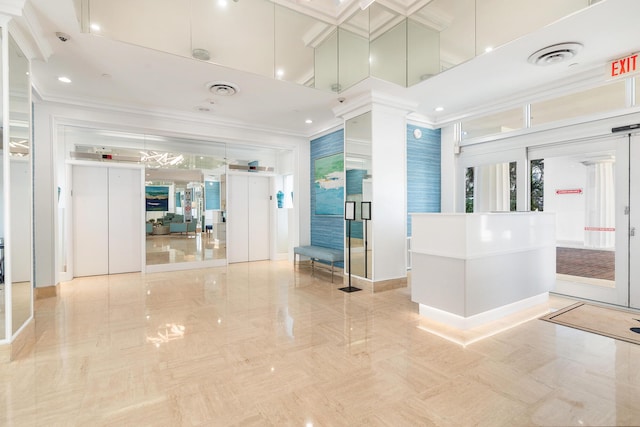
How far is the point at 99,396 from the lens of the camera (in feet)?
7.73

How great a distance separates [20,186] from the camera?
3.18m

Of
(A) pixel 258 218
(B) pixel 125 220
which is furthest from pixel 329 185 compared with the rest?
(B) pixel 125 220

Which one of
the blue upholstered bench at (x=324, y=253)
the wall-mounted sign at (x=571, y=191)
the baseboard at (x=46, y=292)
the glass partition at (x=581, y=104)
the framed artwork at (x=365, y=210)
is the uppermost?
the glass partition at (x=581, y=104)

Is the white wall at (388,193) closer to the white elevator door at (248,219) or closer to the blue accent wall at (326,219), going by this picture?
the blue accent wall at (326,219)

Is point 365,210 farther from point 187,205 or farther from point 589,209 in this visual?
point 187,205

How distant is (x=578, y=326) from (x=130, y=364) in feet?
16.2

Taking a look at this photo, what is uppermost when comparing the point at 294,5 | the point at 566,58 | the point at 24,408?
the point at 294,5

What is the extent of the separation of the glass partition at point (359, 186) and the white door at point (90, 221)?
5.16 metres

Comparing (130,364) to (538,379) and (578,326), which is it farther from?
(578,326)

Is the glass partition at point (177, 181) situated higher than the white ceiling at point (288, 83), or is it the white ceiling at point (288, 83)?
the white ceiling at point (288, 83)

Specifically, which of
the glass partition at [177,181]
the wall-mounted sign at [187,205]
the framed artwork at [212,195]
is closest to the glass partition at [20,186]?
the glass partition at [177,181]

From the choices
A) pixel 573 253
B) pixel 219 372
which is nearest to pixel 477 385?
pixel 219 372

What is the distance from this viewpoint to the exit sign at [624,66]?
3969mm

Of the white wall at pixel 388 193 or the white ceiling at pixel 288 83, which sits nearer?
the white ceiling at pixel 288 83
